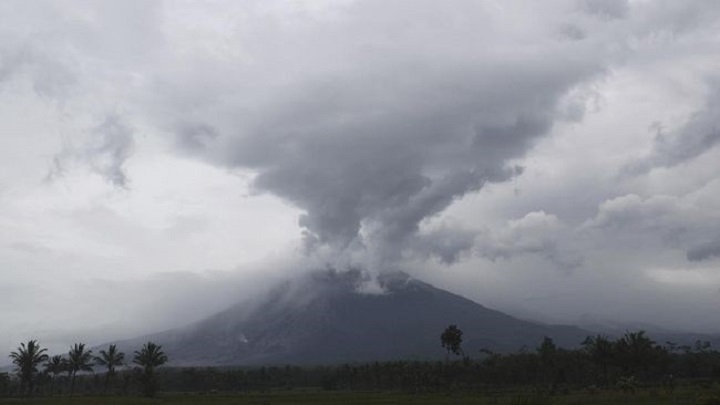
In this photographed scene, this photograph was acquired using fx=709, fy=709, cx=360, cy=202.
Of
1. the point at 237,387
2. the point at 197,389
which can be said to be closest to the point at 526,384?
the point at 237,387

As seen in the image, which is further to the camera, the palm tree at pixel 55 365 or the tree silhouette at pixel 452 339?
the palm tree at pixel 55 365

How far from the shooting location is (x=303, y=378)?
627 ft

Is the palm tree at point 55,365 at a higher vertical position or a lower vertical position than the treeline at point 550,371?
higher

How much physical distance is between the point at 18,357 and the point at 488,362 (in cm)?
8655

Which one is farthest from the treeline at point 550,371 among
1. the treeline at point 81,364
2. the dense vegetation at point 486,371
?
the treeline at point 81,364

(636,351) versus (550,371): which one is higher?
(636,351)

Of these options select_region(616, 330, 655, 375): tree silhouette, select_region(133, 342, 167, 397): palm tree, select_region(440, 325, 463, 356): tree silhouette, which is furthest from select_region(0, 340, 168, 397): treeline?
select_region(616, 330, 655, 375): tree silhouette

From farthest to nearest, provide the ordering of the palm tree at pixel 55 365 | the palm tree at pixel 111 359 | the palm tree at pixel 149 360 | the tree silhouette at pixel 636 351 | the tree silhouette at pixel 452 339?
the palm tree at pixel 55 365
the palm tree at pixel 111 359
the tree silhouette at pixel 452 339
the palm tree at pixel 149 360
the tree silhouette at pixel 636 351

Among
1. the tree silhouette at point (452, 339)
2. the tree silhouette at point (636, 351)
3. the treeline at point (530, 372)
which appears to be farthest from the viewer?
the tree silhouette at point (452, 339)

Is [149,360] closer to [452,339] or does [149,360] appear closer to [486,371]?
[452,339]

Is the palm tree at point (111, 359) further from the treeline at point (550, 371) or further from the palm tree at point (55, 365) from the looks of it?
the treeline at point (550, 371)

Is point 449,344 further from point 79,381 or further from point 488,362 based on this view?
point 79,381

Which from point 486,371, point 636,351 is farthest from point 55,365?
point 636,351

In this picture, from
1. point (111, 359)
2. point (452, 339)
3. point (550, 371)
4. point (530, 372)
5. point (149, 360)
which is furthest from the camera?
point (111, 359)
